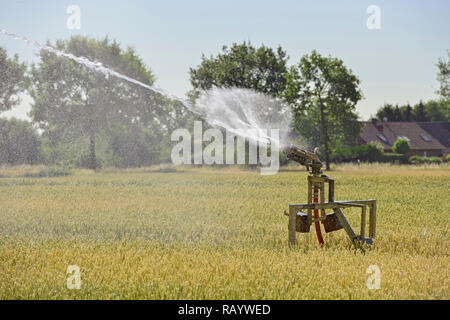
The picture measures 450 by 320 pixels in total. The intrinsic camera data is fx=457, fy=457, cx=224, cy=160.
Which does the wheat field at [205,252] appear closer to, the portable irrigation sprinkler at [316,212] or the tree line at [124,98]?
the portable irrigation sprinkler at [316,212]

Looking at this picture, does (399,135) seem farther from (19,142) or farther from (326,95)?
(19,142)

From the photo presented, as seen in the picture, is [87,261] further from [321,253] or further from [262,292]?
[321,253]

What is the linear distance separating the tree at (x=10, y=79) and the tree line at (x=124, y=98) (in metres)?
0.09

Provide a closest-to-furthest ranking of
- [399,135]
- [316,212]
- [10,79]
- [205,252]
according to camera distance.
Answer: [205,252], [316,212], [10,79], [399,135]

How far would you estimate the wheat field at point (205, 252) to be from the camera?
5.87 metres

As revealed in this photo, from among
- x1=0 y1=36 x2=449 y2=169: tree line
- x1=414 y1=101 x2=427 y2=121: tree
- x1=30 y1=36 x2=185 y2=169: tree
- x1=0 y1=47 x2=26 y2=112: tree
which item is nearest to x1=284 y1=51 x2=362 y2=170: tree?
x1=0 y1=36 x2=449 y2=169: tree line

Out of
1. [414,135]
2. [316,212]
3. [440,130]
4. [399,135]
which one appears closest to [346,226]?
[316,212]

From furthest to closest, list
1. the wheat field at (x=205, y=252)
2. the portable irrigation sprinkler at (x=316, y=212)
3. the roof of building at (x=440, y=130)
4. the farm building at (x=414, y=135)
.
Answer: the roof of building at (x=440, y=130)
the farm building at (x=414, y=135)
the portable irrigation sprinkler at (x=316, y=212)
the wheat field at (x=205, y=252)

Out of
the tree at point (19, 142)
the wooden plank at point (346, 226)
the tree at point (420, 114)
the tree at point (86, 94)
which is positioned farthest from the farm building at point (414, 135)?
the wooden plank at point (346, 226)

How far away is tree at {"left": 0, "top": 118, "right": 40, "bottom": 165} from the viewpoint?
43531 millimetres

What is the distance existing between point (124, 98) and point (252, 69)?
44.3 ft

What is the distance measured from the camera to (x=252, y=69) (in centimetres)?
4781

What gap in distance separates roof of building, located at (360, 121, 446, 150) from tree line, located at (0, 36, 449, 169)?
13.1m

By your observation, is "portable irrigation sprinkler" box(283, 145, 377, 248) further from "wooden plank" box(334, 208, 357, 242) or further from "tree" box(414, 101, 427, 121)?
"tree" box(414, 101, 427, 121)
